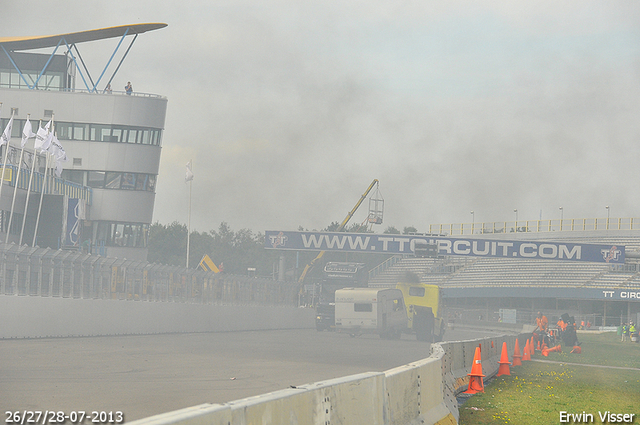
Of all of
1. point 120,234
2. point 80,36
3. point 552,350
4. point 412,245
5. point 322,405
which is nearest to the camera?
point 322,405

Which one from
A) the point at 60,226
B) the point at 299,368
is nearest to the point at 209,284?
the point at 60,226

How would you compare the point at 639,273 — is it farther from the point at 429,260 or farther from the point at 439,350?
the point at 439,350

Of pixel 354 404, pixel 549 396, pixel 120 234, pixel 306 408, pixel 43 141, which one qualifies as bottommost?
pixel 549 396

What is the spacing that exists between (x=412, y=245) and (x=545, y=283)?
17694mm

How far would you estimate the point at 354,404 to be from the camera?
746 cm

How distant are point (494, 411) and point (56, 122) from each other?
54.4 metres

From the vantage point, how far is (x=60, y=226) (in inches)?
2067

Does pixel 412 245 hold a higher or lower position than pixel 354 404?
higher

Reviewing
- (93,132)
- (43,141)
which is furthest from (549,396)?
(93,132)

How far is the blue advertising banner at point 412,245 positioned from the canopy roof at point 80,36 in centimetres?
2254

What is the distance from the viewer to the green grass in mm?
12188

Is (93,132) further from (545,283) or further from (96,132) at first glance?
(545,283)

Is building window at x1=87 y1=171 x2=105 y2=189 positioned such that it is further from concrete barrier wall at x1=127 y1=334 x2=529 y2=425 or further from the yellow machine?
concrete barrier wall at x1=127 y1=334 x2=529 y2=425

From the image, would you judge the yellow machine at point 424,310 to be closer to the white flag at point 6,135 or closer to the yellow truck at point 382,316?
the yellow truck at point 382,316
